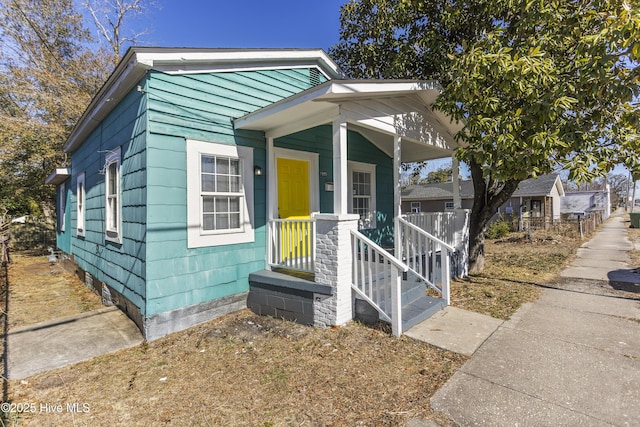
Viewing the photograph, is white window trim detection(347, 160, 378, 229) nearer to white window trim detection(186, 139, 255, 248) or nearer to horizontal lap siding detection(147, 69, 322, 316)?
horizontal lap siding detection(147, 69, 322, 316)


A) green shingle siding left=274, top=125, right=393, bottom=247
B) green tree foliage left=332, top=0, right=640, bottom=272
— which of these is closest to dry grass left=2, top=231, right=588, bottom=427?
green tree foliage left=332, top=0, right=640, bottom=272

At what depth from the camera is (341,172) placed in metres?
4.13

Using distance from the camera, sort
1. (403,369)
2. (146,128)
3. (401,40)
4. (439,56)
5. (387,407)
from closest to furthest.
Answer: (387,407) < (403,369) < (146,128) < (439,56) < (401,40)

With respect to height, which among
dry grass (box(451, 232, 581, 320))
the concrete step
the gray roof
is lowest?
dry grass (box(451, 232, 581, 320))

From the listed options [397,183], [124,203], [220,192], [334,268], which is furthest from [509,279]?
[124,203]

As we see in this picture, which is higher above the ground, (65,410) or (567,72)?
(567,72)

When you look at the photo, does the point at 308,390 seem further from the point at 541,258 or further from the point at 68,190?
the point at 68,190

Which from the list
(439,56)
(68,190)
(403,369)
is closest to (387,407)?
(403,369)

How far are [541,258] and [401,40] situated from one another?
305 inches

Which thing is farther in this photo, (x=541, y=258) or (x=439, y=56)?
(x=541, y=258)

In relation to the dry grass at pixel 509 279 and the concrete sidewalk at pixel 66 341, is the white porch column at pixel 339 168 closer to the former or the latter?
the dry grass at pixel 509 279

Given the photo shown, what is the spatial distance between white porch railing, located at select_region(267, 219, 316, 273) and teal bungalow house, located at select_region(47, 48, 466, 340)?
2 centimetres

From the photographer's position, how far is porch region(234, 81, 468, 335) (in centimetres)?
410

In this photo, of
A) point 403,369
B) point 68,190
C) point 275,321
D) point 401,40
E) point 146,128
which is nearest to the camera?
point 403,369
